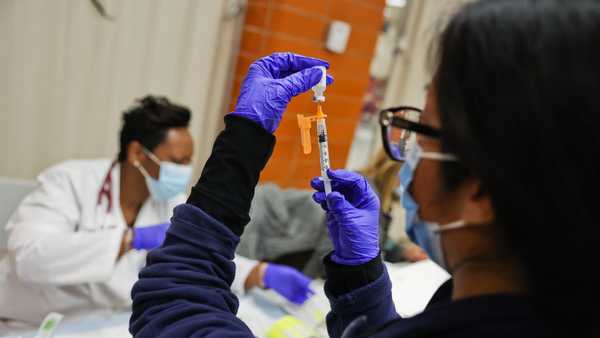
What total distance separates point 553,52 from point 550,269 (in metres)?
0.22

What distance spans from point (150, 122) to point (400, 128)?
1.10 meters

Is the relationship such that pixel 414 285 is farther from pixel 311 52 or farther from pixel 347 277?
pixel 311 52

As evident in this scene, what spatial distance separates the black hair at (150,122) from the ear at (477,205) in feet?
3.93

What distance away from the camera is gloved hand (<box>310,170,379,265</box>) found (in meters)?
0.78

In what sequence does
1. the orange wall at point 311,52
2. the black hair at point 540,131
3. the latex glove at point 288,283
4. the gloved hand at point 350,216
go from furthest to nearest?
the orange wall at point 311,52
the latex glove at point 288,283
the gloved hand at point 350,216
the black hair at point 540,131

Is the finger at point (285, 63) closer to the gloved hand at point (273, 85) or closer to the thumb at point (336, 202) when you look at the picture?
the gloved hand at point (273, 85)

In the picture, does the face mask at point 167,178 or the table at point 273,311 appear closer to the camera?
the table at point 273,311

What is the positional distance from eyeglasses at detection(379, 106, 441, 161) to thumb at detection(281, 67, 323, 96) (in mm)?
157

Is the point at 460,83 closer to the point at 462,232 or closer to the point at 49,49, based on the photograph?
the point at 462,232

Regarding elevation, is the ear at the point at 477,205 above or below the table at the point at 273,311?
above

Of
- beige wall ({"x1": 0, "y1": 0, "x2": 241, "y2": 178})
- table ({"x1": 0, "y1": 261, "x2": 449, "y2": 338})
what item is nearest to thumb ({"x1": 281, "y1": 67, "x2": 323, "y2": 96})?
table ({"x1": 0, "y1": 261, "x2": 449, "y2": 338})

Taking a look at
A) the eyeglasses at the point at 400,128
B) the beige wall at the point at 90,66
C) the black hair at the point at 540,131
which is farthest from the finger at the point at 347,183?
the beige wall at the point at 90,66

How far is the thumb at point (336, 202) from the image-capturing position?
0.79 m

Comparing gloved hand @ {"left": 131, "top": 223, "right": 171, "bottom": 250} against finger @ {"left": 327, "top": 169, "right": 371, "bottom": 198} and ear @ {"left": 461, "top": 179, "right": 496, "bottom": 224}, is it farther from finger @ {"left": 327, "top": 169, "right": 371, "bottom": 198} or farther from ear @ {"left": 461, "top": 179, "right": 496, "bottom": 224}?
ear @ {"left": 461, "top": 179, "right": 496, "bottom": 224}
